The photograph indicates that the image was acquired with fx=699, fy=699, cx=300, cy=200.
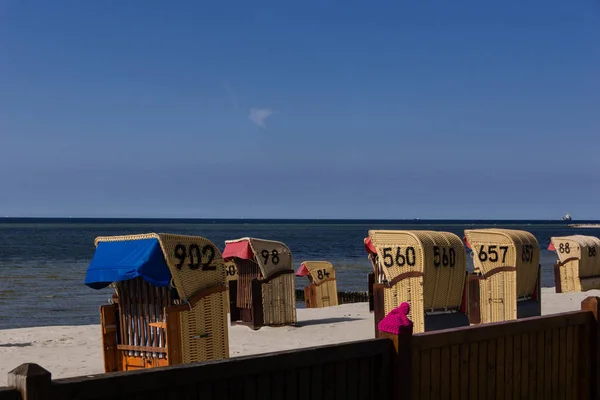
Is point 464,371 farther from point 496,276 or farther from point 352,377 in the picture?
point 496,276

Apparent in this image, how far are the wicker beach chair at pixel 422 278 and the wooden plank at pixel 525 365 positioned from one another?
17.9ft

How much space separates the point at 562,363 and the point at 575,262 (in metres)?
18.2

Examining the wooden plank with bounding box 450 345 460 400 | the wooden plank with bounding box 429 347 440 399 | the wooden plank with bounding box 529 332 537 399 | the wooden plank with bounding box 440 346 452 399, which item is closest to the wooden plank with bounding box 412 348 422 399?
the wooden plank with bounding box 429 347 440 399

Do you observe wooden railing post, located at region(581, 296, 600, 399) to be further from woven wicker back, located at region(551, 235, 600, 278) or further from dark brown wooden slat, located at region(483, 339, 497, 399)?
woven wicker back, located at region(551, 235, 600, 278)

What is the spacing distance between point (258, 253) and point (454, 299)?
17.7ft

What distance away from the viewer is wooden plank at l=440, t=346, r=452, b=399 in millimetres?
5539

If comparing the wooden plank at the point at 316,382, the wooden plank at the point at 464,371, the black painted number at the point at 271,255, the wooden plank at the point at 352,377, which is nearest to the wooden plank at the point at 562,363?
the wooden plank at the point at 464,371

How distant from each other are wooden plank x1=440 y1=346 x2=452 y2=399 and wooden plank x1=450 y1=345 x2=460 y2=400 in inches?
1.1

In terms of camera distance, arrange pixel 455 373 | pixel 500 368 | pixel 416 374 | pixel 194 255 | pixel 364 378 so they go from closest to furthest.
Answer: pixel 364 378
pixel 416 374
pixel 455 373
pixel 500 368
pixel 194 255

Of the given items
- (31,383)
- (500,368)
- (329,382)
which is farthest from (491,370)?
(31,383)

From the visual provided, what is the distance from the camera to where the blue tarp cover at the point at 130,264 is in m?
8.72

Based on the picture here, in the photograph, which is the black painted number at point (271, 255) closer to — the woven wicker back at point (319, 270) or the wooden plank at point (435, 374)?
the woven wicker back at point (319, 270)

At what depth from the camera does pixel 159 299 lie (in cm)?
946

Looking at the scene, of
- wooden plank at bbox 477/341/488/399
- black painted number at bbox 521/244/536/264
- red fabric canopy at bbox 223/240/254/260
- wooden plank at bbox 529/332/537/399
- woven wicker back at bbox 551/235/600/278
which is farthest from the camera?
woven wicker back at bbox 551/235/600/278
